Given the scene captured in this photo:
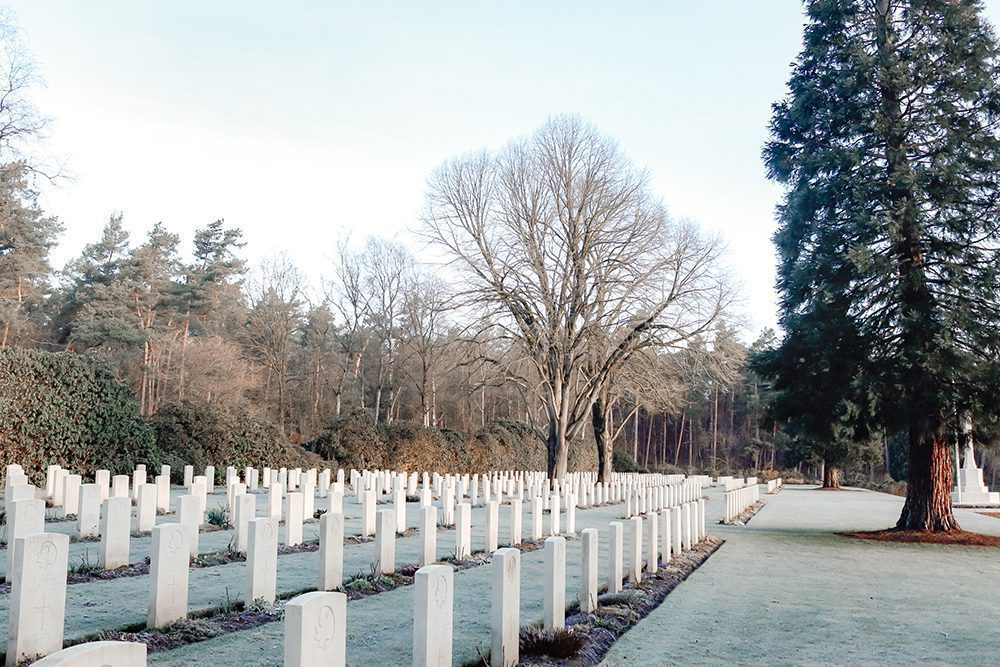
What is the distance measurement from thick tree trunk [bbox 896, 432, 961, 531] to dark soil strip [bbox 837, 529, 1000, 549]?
20 cm

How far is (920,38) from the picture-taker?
14.9 m

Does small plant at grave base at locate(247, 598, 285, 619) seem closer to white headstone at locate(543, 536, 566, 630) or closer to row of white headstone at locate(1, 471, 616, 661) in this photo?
row of white headstone at locate(1, 471, 616, 661)

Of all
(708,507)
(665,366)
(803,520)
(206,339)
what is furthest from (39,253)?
(803,520)

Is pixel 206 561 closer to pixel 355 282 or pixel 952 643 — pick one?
pixel 952 643

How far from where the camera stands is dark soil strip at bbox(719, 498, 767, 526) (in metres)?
17.6

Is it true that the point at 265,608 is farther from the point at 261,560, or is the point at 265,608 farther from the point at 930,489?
the point at 930,489

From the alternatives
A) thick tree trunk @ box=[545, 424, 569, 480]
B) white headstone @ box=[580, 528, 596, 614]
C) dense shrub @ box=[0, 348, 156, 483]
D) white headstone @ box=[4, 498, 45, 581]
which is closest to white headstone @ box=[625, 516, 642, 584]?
white headstone @ box=[580, 528, 596, 614]

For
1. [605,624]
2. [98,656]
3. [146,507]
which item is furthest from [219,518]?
[98,656]

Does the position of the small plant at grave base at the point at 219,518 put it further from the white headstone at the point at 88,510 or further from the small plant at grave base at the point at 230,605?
the small plant at grave base at the point at 230,605

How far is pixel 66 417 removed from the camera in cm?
1591

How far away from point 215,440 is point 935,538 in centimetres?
1646

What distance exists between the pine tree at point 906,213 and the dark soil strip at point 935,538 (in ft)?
1.00

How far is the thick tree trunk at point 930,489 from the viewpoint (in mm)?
14484

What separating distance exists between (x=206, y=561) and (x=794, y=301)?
11.6 m
